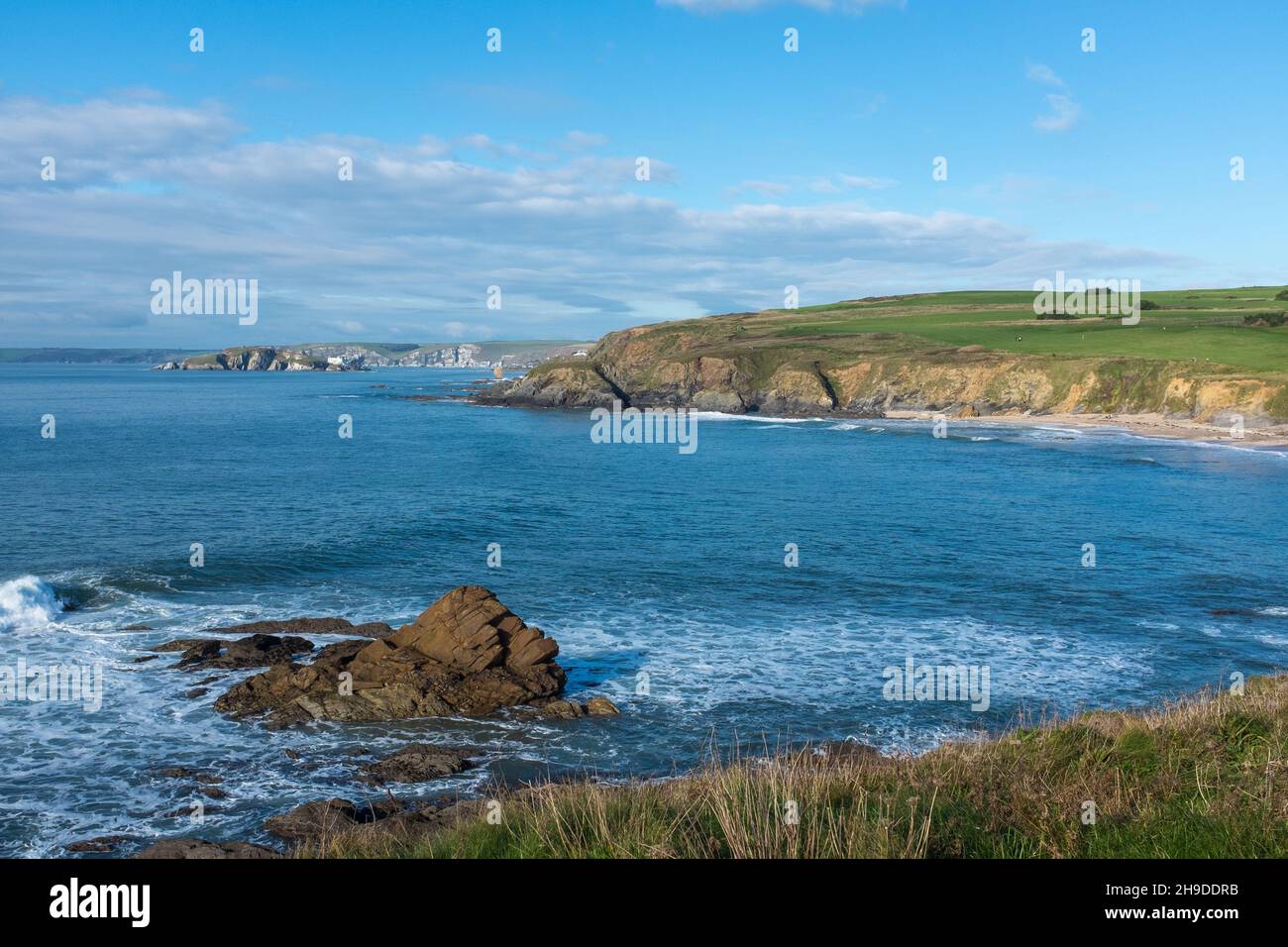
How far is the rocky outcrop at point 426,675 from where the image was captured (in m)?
22.0

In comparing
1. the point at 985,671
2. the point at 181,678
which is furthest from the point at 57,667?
the point at 985,671

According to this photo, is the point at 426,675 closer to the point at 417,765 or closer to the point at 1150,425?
the point at 417,765

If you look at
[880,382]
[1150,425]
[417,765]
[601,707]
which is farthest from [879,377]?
[417,765]

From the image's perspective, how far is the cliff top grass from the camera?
9862 cm

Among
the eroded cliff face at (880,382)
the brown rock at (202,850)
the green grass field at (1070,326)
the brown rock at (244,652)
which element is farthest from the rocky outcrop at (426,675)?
the green grass field at (1070,326)

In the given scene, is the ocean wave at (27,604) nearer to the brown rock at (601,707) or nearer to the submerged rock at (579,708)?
the submerged rock at (579,708)

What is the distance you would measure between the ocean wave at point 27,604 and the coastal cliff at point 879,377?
3607 inches

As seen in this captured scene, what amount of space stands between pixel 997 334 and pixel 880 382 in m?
23.8

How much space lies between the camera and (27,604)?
28906 mm

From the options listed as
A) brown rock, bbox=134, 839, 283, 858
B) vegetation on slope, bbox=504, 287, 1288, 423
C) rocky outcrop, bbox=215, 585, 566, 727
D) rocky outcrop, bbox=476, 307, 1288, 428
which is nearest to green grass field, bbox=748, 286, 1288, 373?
vegetation on slope, bbox=504, 287, 1288, 423

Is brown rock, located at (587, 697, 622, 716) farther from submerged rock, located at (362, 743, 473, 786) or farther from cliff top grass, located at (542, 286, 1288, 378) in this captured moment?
Result: cliff top grass, located at (542, 286, 1288, 378)

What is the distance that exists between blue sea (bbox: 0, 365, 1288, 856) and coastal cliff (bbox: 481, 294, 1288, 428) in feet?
71.6

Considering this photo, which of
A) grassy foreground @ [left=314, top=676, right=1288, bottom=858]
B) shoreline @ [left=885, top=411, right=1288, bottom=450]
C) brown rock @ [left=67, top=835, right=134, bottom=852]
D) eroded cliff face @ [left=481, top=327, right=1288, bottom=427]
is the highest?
eroded cliff face @ [left=481, top=327, right=1288, bottom=427]
